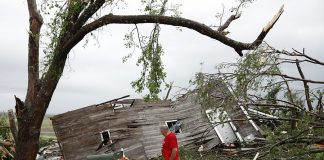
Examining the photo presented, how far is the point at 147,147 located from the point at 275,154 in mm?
8782

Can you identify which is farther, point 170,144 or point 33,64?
point 33,64

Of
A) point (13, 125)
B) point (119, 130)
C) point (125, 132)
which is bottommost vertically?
point (125, 132)

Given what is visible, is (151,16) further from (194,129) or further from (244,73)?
(194,129)

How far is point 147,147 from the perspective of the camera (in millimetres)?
19250

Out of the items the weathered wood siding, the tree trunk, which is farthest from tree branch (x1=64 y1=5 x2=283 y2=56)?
the weathered wood siding

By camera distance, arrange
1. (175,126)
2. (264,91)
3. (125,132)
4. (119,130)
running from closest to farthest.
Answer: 1. (264,91)
2. (119,130)
3. (125,132)
4. (175,126)

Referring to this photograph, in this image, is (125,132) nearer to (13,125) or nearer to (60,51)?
(13,125)

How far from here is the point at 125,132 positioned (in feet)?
61.5

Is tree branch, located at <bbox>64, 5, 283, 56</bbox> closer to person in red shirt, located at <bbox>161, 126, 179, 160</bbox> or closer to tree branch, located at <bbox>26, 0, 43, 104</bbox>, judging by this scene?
tree branch, located at <bbox>26, 0, 43, 104</bbox>

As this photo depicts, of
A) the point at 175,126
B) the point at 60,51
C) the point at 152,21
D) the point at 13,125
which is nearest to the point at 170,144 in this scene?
the point at 152,21

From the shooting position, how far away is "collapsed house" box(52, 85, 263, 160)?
18.2 metres

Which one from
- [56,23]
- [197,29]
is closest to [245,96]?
[197,29]

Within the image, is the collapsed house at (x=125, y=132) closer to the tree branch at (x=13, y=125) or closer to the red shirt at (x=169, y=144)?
the tree branch at (x=13, y=125)

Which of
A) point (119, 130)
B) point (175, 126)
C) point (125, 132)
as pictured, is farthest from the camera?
point (175, 126)
